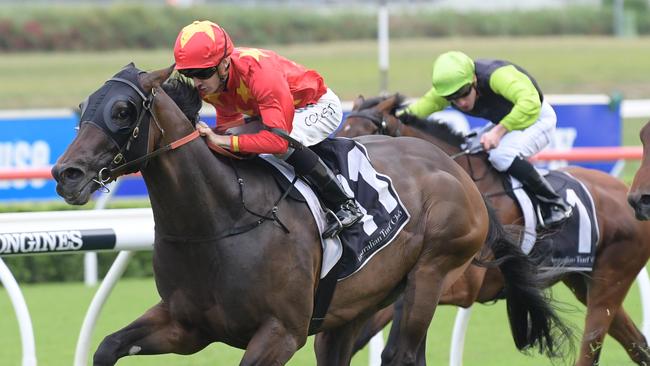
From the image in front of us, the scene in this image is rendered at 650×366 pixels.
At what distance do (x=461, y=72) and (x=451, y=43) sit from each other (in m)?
21.0

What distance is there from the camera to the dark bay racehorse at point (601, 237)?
5457 millimetres

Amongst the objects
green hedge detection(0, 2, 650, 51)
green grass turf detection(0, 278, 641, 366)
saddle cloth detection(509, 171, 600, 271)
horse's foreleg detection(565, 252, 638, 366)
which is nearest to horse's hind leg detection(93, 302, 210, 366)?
green grass turf detection(0, 278, 641, 366)

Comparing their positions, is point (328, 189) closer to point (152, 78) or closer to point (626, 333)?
point (152, 78)

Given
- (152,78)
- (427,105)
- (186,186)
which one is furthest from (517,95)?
(152,78)

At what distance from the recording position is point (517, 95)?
5461 mm

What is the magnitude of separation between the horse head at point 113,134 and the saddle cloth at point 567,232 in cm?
225

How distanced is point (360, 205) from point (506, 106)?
1.63m

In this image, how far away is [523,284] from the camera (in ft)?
16.5

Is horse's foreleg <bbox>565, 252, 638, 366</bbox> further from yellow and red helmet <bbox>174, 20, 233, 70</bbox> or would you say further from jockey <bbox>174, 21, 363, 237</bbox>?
yellow and red helmet <bbox>174, 20, 233, 70</bbox>

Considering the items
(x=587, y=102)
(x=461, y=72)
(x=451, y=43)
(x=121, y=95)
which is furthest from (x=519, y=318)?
(x=451, y=43)

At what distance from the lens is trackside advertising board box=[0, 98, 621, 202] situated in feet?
31.9

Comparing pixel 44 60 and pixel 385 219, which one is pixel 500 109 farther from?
pixel 44 60

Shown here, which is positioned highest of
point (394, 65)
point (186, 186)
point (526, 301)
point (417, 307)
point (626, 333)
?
point (186, 186)

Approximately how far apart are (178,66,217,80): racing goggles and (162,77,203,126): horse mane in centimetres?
5
